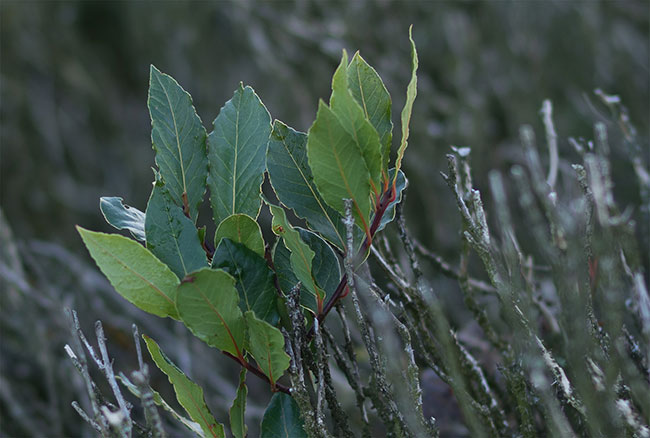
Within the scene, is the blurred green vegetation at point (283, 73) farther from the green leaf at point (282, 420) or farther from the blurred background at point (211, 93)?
the green leaf at point (282, 420)

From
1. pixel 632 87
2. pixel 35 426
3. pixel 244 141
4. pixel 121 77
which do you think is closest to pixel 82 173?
pixel 121 77

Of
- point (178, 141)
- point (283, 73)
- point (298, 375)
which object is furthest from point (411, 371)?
point (283, 73)

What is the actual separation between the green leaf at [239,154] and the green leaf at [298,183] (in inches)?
0.5

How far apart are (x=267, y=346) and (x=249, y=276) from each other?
68 millimetres

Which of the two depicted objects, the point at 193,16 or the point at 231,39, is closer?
the point at 193,16

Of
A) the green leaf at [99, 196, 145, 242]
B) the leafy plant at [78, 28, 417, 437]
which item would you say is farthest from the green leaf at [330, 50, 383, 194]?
the green leaf at [99, 196, 145, 242]

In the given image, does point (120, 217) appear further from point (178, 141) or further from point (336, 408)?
point (336, 408)

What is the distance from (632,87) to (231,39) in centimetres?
179

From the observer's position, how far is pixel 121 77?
305cm

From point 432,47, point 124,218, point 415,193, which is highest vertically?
point 432,47

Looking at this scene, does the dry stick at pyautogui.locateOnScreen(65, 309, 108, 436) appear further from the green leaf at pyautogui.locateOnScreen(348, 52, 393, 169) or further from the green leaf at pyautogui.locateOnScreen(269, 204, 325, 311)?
the green leaf at pyautogui.locateOnScreen(348, 52, 393, 169)

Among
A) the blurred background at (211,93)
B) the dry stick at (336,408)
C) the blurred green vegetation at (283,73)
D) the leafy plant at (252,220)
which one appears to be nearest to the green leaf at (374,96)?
the leafy plant at (252,220)

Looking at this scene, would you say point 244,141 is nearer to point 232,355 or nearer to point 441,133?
point 232,355

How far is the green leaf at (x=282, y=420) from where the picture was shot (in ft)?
1.98
